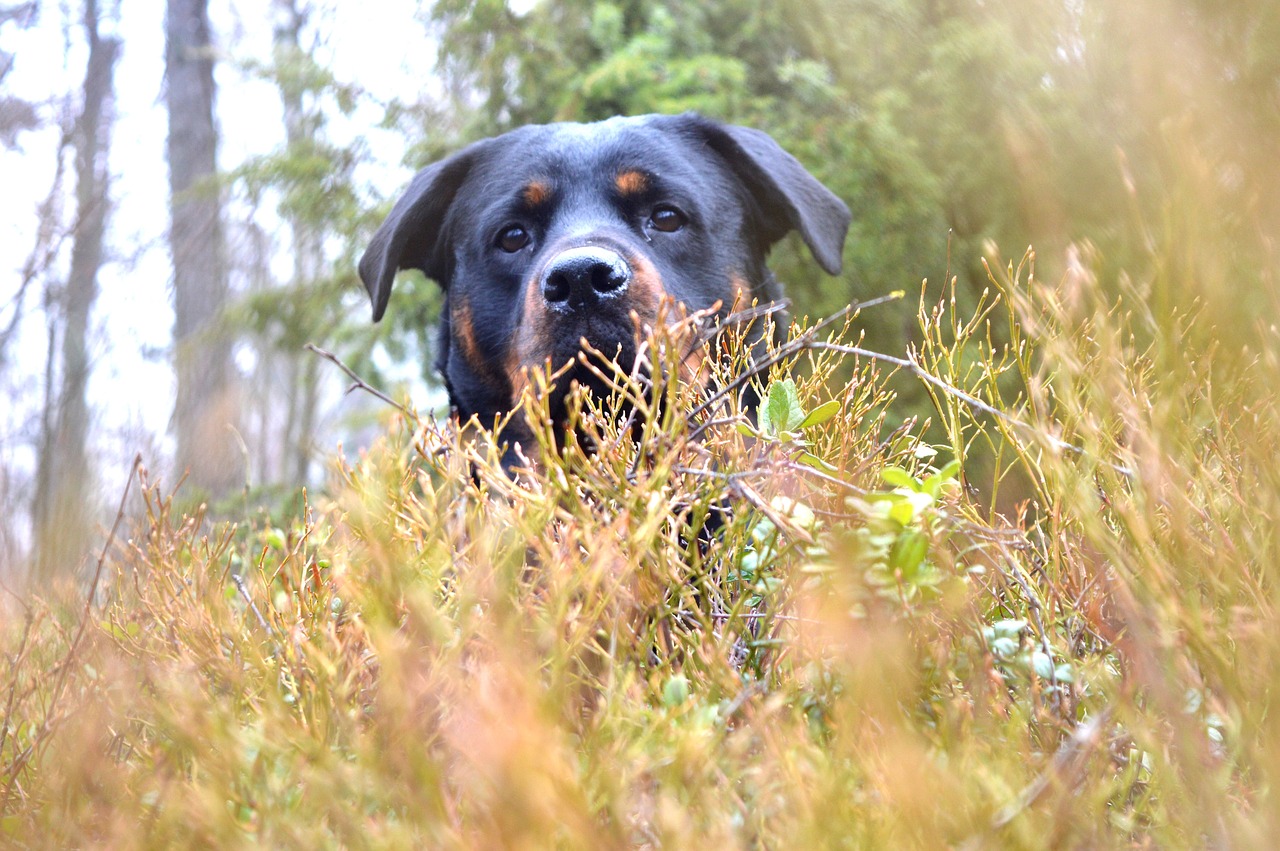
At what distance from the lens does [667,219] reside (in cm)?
326

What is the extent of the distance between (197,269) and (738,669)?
26.2 ft

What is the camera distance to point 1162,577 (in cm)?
102

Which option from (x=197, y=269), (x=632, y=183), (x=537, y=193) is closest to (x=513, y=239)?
(x=537, y=193)

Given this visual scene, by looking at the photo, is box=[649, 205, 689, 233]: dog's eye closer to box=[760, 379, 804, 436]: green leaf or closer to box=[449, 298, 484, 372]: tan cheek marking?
box=[449, 298, 484, 372]: tan cheek marking

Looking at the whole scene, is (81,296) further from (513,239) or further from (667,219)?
(667,219)

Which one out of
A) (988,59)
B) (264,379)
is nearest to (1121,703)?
(988,59)

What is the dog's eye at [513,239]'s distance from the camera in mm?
3332

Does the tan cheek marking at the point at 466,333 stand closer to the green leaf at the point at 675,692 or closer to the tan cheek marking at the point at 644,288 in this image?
the tan cheek marking at the point at 644,288

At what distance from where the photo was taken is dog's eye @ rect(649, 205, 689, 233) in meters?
3.25

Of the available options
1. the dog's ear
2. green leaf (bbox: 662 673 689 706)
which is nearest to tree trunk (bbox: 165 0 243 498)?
the dog's ear

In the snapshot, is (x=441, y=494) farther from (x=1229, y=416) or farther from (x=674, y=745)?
(x=1229, y=416)

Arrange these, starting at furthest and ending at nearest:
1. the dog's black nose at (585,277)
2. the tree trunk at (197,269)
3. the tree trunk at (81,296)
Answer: the tree trunk at (81,296), the tree trunk at (197,269), the dog's black nose at (585,277)

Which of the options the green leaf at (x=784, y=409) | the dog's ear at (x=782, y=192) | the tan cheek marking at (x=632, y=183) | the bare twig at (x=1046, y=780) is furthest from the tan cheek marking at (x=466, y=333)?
the bare twig at (x=1046, y=780)

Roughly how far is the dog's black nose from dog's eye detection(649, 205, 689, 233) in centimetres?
64
